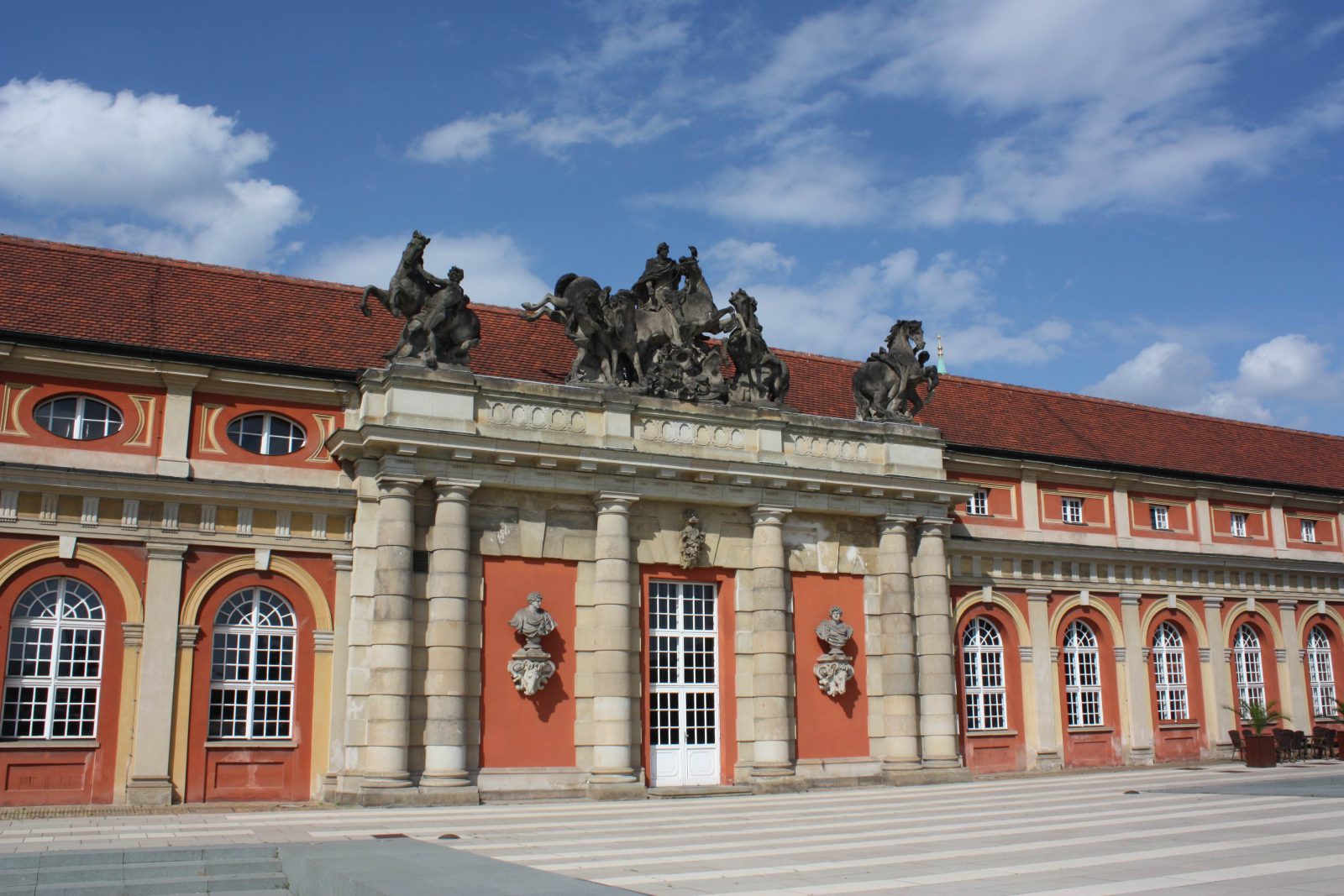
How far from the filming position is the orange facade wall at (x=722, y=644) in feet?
83.1

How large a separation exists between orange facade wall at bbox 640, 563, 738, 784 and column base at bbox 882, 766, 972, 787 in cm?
352

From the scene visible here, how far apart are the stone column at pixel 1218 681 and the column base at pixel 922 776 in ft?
35.0

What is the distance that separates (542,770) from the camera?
77.3ft

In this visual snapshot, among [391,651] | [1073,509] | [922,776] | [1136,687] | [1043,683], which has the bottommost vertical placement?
[922,776]

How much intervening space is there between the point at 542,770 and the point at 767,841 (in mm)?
8404

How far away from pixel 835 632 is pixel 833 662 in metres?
0.62

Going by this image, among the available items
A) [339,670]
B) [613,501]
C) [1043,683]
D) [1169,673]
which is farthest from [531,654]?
A: [1169,673]

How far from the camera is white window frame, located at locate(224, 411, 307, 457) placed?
23.7 metres

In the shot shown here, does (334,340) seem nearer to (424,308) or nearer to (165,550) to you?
(424,308)

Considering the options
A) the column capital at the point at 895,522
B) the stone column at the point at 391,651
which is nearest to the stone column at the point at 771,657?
the column capital at the point at 895,522

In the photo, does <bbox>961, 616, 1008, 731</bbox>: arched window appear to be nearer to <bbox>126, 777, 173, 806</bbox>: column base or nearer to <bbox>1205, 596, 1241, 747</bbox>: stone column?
<bbox>1205, 596, 1241, 747</bbox>: stone column

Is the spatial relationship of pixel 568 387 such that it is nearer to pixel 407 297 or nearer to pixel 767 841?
pixel 407 297

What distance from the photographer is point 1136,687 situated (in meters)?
33.1

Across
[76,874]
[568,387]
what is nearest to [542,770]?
[568,387]
